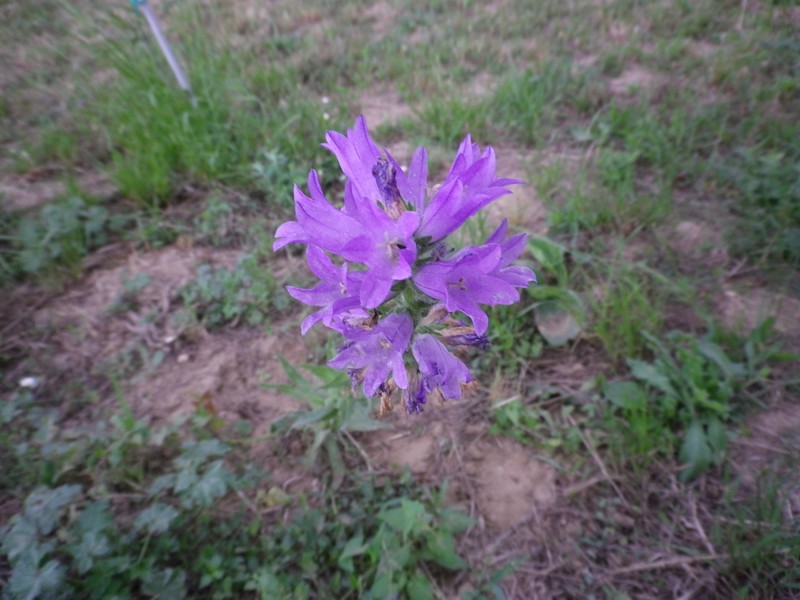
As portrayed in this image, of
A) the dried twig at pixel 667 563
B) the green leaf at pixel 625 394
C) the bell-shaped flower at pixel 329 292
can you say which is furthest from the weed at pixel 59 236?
the dried twig at pixel 667 563

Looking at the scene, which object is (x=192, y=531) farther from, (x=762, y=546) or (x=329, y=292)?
(x=762, y=546)

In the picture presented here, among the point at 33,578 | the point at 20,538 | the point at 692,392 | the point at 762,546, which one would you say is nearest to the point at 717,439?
the point at 692,392

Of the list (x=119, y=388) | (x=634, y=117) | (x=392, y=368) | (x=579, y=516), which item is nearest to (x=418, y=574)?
(x=579, y=516)

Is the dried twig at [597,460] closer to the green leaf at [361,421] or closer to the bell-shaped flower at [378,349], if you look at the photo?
the green leaf at [361,421]

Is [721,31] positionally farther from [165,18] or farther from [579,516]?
[165,18]

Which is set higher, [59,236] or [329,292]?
[329,292]
